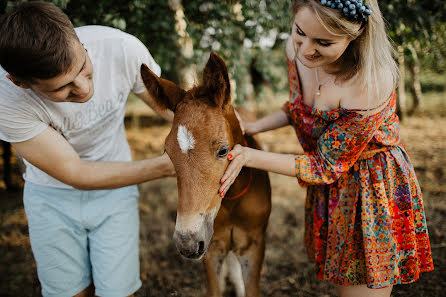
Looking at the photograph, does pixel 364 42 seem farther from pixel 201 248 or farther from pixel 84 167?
pixel 84 167

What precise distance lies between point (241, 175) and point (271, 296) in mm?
1386

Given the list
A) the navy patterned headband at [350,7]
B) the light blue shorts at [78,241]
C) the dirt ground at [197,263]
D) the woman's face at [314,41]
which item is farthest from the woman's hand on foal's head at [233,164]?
the dirt ground at [197,263]

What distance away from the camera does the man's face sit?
1661 mm


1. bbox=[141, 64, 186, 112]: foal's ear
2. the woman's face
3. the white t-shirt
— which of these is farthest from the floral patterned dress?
the white t-shirt

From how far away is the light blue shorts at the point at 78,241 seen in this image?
217cm

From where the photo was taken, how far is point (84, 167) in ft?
6.56

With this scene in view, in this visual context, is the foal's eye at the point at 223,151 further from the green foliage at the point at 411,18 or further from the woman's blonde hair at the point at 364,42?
the green foliage at the point at 411,18

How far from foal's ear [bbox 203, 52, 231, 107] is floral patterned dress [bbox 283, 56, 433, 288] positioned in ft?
1.74

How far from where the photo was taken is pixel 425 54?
11.4ft

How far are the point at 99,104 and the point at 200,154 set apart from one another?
3.10 feet

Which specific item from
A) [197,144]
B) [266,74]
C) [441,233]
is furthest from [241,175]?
[441,233]

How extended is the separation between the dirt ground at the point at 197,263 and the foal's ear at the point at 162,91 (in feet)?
6.29

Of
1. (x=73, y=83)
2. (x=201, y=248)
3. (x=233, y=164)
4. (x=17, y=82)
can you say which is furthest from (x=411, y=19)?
(x=17, y=82)

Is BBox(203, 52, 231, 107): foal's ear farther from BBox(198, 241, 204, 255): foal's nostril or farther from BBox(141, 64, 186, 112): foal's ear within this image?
BBox(198, 241, 204, 255): foal's nostril
